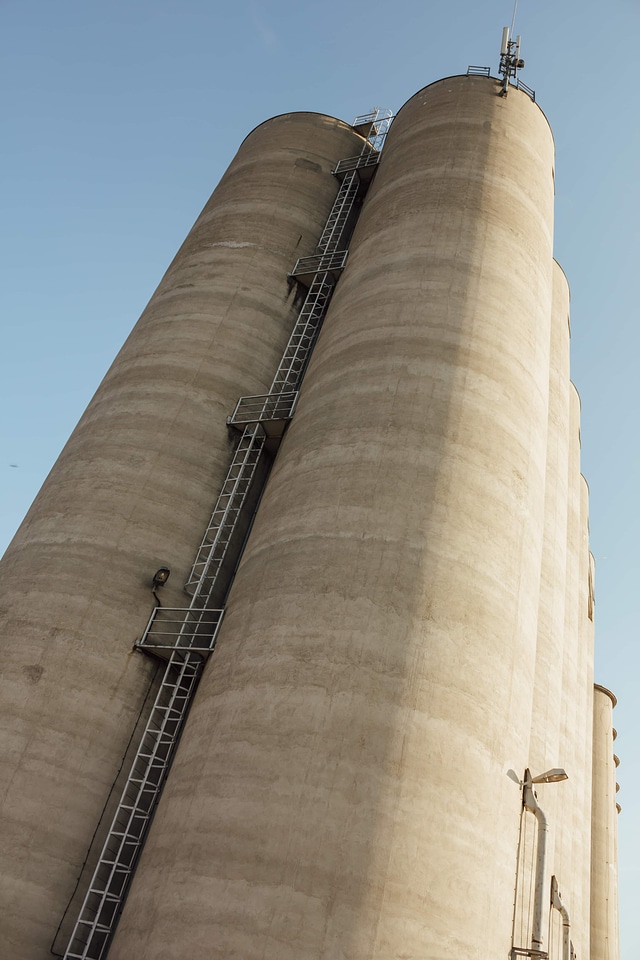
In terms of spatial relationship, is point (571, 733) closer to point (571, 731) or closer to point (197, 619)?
point (571, 731)

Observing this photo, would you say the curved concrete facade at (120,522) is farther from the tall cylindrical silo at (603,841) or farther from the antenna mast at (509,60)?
the tall cylindrical silo at (603,841)

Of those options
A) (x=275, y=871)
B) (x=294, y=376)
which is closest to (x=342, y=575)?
(x=275, y=871)

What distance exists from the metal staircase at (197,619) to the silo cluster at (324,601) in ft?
0.35

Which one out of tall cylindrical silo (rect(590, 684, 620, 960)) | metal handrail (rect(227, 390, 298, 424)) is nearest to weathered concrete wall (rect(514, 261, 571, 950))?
metal handrail (rect(227, 390, 298, 424))

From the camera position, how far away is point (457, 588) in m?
15.5

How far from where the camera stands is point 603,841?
107ft

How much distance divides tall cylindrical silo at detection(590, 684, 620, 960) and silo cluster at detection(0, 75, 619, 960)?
665cm

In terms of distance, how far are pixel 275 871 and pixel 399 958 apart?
220cm

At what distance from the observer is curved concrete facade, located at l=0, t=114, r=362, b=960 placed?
16875 millimetres

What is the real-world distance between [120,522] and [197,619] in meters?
3.11

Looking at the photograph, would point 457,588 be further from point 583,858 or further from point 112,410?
point 583,858

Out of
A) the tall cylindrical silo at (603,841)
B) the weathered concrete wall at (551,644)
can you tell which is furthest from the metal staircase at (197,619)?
the tall cylindrical silo at (603,841)

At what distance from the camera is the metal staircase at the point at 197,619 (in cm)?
1678

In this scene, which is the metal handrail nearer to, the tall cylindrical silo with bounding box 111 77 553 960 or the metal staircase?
the metal staircase
